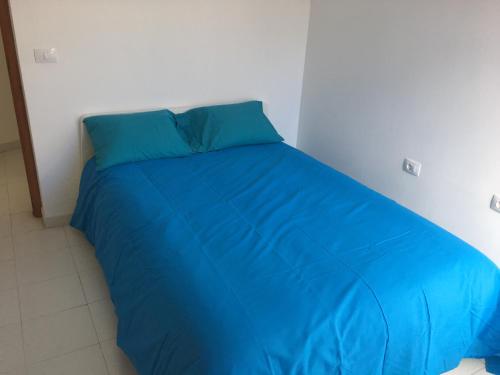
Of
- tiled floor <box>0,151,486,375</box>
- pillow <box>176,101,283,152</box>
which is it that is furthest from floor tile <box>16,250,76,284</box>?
pillow <box>176,101,283,152</box>

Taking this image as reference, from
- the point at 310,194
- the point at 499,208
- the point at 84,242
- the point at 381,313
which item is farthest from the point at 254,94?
the point at 381,313

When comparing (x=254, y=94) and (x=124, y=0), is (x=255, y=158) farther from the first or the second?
(x=124, y=0)

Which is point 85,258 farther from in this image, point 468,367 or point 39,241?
point 468,367

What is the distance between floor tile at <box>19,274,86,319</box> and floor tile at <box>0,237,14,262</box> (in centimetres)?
33

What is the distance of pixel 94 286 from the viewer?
2.36 meters

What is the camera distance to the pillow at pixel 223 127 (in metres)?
2.89

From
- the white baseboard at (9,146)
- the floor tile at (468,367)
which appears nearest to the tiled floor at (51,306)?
the white baseboard at (9,146)

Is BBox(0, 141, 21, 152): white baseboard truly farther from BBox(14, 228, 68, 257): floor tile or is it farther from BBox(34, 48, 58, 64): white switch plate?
BBox(34, 48, 58, 64): white switch plate

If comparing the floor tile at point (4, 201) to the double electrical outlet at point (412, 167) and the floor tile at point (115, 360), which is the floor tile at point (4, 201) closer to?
the floor tile at point (115, 360)

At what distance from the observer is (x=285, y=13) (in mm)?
3133

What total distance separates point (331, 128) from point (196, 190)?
138cm

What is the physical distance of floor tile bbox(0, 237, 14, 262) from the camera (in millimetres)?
2547

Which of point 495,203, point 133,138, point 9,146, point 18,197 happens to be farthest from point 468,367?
point 9,146

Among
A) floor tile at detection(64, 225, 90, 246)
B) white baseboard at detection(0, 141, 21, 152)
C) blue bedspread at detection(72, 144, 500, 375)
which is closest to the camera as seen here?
blue bedspread at detection(72, 144, 500, 375)
